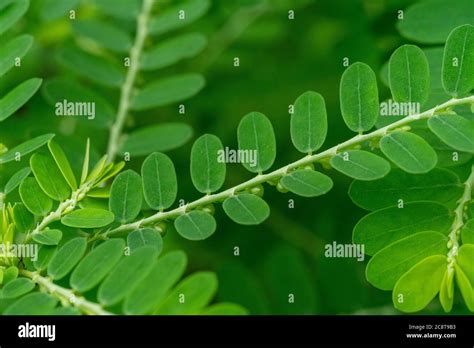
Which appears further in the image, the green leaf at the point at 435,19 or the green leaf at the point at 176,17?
the green leaf at the point at 176,17

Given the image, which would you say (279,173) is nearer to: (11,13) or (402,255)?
(402,255)

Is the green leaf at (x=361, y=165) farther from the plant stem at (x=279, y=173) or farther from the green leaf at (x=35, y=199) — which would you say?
the green leaf at (x=35, y=199)

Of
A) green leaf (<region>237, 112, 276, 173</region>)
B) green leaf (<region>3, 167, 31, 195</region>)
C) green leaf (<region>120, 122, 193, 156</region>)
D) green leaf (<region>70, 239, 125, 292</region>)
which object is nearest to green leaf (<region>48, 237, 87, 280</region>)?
green leaf (<region>70, 239, 125, 292</region>)

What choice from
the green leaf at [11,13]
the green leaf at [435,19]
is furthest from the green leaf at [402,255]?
the green leaf at [11,13]

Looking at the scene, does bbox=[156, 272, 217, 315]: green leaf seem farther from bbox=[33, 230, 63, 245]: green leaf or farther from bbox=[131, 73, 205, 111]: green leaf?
bbox=[131, 73, 205, 111]: green leaf

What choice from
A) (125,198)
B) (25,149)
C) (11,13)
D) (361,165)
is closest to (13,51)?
(11,13)
